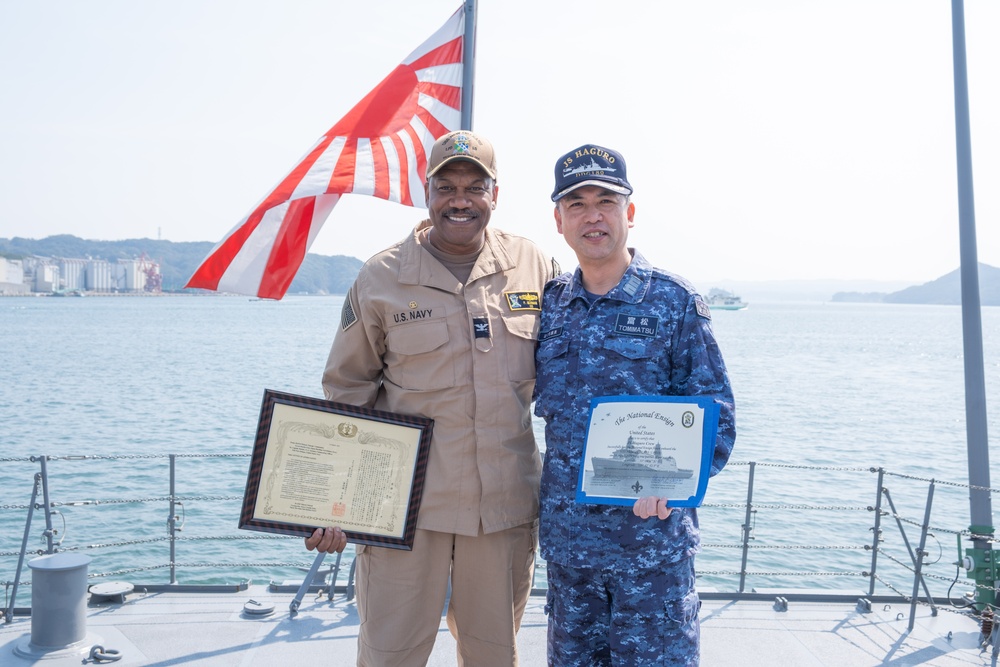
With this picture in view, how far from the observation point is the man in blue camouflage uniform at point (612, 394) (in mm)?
2570

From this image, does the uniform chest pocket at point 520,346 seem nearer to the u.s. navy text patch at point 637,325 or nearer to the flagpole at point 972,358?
the u.s. navy text patch at point 637,325

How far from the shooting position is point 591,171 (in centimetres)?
263

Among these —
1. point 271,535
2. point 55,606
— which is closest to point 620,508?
point 55,606

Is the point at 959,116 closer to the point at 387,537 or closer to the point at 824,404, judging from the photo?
the point at 387,537

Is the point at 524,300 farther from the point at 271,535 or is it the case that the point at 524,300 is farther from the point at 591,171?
the point at 271,535

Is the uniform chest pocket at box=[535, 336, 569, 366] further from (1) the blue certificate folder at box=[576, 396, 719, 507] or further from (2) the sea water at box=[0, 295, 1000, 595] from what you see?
(2) the sea water at box=[0, 295, 1000, 595]

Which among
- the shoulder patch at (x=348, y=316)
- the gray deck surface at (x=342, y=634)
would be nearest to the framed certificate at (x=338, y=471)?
the shoulder patch at (x=348, y=316)

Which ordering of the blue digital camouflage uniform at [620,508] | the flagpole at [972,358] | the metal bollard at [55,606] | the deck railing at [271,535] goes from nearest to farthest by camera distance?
the blue digital camouflage uniform at [620,508]
the metal bollard at [55,606]
the flagpole at [972,358]
the deck railing at [271,535]

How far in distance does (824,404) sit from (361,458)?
32.9 m

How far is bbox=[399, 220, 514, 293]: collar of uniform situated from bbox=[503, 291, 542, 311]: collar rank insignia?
10 cm

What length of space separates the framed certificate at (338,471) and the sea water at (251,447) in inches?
26.3

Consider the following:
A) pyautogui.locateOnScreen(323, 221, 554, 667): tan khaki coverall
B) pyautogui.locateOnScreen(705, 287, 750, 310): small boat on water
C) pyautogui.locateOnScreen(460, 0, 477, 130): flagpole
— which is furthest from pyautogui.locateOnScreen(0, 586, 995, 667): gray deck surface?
pyautogui.locateOnScreen(705, 287, 750, 310): small boat on water

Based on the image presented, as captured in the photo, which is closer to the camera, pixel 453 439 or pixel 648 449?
pixel 648 449

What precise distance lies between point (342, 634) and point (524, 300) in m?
2.30
